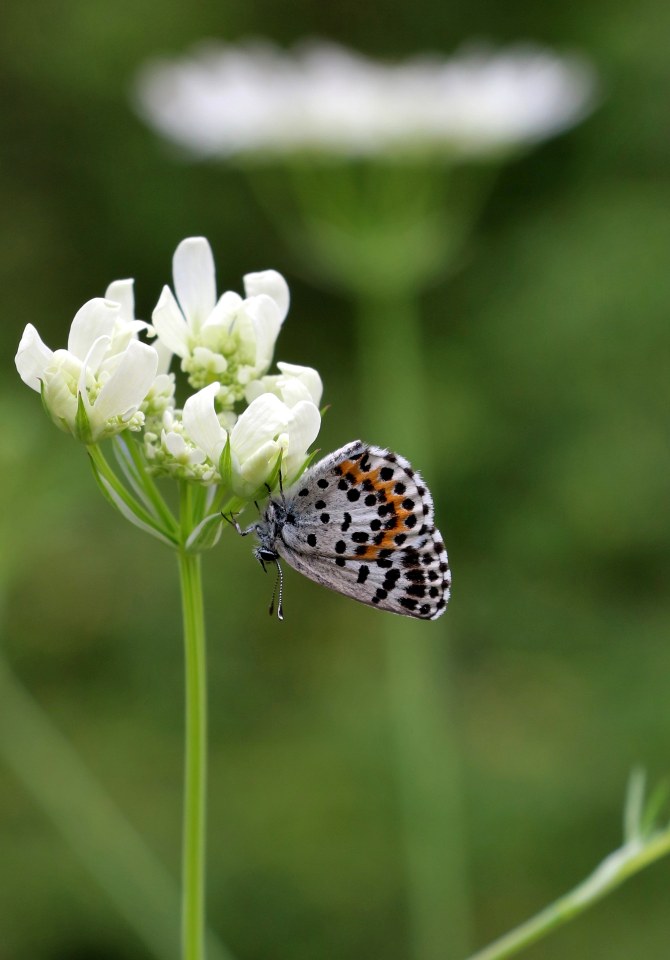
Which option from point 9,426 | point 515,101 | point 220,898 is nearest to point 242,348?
point 9,426

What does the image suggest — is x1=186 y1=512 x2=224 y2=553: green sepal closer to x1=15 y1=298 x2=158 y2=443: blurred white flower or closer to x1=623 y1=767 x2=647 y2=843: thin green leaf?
x1=15 y1=298 x2=158 y2=443: blurred white flower

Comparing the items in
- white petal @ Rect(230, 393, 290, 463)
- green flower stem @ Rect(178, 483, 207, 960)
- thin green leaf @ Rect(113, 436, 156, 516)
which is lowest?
green flower stem @ Rect(178, 483, 207, 960)

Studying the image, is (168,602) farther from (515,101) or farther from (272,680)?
(515,101)

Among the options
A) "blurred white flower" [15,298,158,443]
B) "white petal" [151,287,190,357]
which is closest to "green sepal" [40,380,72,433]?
"blurred white flower" [15,298,158,443]

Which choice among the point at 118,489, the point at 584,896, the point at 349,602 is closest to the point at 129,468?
the point at 118,489

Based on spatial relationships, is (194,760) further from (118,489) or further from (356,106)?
(356,106)

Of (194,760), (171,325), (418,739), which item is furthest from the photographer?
(418,739)
